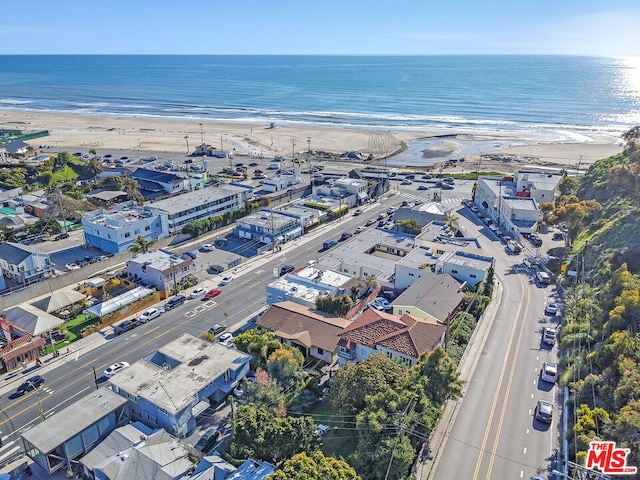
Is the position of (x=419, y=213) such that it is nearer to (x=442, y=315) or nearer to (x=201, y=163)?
(x=442, y=315)

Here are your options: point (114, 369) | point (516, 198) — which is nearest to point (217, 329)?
point (114, 369)

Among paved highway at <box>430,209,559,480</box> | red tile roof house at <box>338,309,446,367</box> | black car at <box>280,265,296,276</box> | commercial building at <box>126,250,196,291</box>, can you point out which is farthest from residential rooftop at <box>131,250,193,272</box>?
paved highway at <box>430,209,559,480</box>

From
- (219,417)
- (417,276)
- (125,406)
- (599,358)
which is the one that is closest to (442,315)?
(417,276)

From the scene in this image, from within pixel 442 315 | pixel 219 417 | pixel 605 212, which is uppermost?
pixel 605 212

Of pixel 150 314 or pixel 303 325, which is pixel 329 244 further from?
pixel 150 314

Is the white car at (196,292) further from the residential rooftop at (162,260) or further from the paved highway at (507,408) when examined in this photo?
the paved highway at (507,408)

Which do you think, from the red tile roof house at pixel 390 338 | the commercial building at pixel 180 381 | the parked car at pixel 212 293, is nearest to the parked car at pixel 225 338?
the commercial building at pixel 180 381

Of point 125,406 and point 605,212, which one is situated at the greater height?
point 605,212
